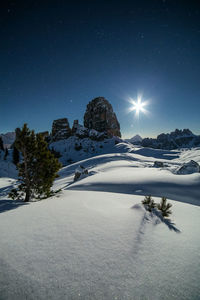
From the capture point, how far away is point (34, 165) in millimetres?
8820

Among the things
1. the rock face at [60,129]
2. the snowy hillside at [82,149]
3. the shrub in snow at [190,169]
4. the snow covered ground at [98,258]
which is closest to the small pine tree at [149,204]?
the snow covered ground at [98,258]

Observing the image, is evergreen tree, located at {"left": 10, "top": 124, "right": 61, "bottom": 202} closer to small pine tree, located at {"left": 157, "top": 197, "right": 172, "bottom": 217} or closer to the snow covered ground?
the snow covered ground

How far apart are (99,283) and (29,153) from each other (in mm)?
8862

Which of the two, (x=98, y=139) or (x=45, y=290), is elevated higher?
(x=98, y=139)

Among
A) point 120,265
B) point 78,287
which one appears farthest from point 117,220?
point 78,287

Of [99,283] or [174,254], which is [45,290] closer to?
[99,283]

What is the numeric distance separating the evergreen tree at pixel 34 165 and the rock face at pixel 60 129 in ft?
382

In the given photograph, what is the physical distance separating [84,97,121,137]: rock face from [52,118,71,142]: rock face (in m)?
24.2

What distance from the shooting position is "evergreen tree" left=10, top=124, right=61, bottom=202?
27.4ft

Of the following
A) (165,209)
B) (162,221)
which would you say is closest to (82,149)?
(165,209)

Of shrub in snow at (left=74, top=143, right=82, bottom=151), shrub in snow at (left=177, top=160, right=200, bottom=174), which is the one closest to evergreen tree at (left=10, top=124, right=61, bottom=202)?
shrub in snow at (left=177, top=160, right=200, bottom=174)

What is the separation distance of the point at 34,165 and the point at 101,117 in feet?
404

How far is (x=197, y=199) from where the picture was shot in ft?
22.5

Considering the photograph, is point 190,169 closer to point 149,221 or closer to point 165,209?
point 165,209
